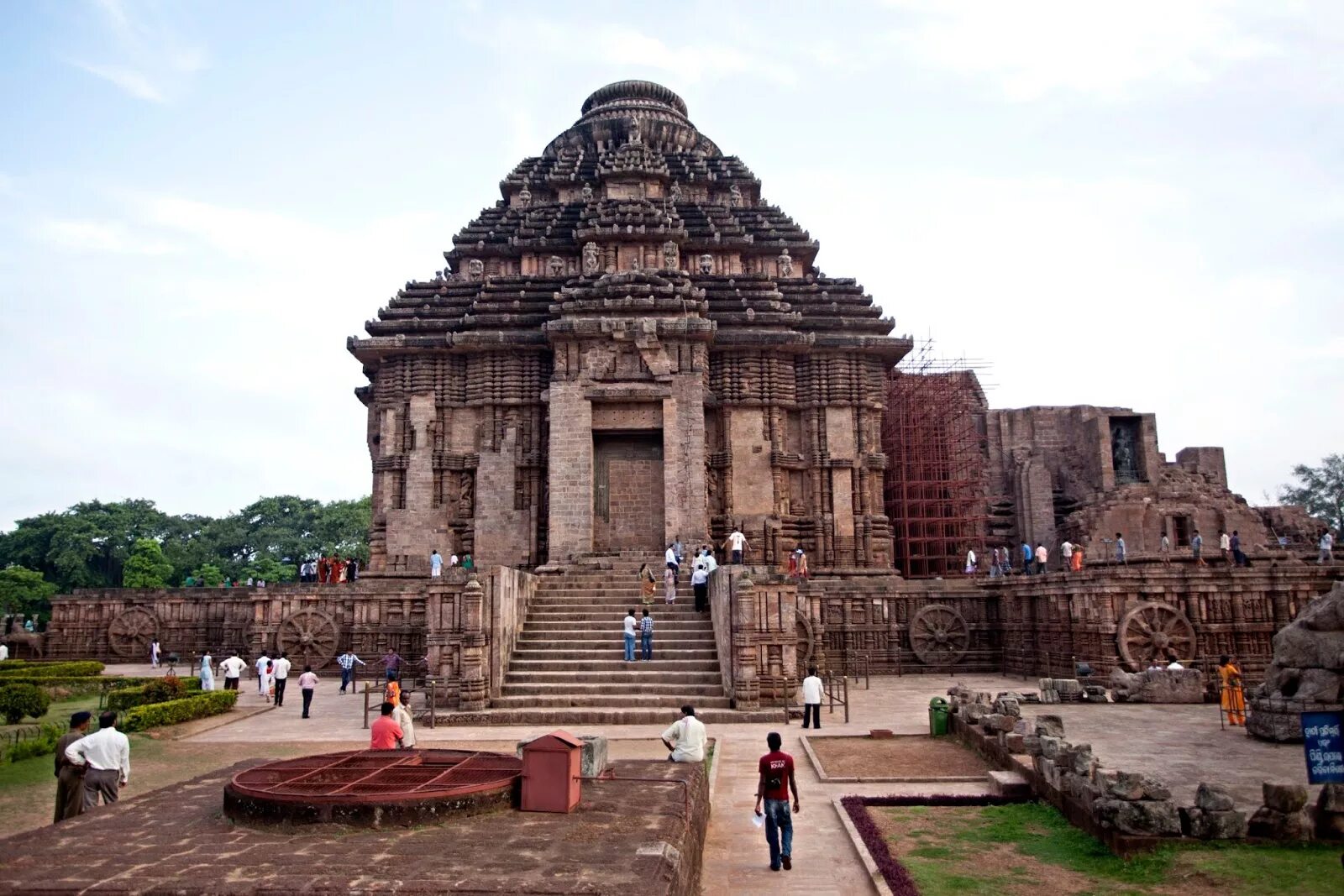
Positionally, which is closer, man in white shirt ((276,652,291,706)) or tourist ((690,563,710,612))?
man in white shirt ((276,652,291,706))

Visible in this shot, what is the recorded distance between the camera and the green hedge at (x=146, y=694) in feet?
59.5

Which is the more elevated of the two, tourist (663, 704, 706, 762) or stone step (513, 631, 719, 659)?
stone step (513, 631, 719, 659)

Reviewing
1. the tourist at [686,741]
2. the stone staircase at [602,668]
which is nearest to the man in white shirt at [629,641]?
the stone staircase at [602,668]

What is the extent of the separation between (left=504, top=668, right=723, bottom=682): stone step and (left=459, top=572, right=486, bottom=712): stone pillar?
893mm

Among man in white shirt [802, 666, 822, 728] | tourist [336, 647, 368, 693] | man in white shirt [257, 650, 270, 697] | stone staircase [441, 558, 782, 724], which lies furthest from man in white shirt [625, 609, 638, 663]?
man in white shirt [257, 650, 270, 697]

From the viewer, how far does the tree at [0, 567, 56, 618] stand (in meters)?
48.6

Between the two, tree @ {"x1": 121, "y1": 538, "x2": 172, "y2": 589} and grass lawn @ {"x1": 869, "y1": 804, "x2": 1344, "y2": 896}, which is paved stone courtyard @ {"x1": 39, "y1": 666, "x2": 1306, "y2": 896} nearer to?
grass lawn @ {"x1": 869, "y1": 804, "x2": 1344, "y2": 896}

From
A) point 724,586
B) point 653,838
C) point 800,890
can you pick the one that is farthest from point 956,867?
point 724,586

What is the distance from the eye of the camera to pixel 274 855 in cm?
616

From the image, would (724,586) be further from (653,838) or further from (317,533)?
(317,533)

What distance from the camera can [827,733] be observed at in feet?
51.0

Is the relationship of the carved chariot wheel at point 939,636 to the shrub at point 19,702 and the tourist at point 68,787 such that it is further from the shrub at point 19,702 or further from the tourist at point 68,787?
the tourist at point 68,787

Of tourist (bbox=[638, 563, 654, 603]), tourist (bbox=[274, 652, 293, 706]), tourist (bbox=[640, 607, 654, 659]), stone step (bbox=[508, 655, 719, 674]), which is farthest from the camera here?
tourist (bbox=[638, 563, 654, 603])

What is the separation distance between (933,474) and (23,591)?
148 ft
